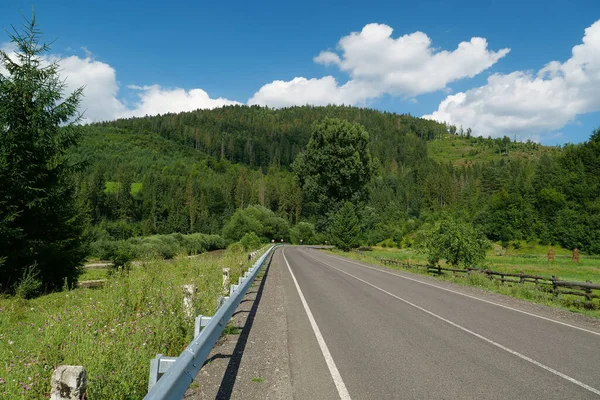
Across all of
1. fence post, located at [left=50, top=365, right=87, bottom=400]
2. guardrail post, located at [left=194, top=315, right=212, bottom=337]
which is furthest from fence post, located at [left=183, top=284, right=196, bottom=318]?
fence post, located at [left=50, top=365, right=87, bottom=400]

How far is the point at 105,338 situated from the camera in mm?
4727

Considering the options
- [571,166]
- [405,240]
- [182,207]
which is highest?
[571,166]

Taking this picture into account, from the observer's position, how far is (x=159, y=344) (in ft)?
16.5

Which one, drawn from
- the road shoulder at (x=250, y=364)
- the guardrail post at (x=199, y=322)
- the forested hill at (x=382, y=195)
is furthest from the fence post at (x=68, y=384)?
the forested hill at (x=382, y=195)

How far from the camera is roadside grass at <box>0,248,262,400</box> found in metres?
3.57

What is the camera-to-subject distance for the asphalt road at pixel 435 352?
488 cm

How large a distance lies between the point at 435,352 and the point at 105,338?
529 centimetres

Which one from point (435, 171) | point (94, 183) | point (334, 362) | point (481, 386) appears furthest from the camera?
point (435, 171)

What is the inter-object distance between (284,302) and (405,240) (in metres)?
82.6

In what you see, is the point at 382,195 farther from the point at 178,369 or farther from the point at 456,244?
the point at 178,369

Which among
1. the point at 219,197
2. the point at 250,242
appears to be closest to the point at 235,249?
the point at 250,242

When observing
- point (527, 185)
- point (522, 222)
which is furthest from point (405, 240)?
point (527, 185)

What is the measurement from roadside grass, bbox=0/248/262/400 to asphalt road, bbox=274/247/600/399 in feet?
6.32

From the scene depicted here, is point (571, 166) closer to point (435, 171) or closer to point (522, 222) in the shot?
point (522, 222)
